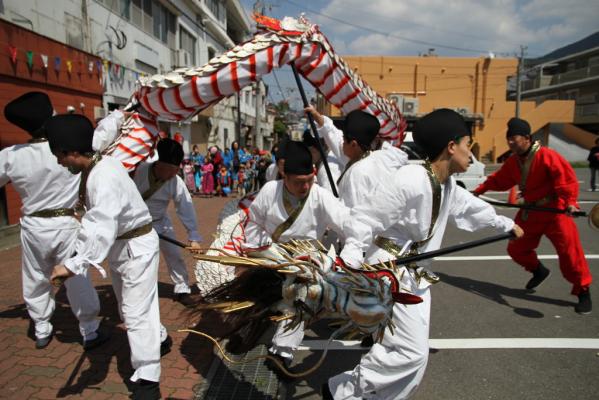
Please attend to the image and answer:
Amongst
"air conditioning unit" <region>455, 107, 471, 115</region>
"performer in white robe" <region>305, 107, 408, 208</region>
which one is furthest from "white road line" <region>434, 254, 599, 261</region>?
"air conditioning unit" <region>455, 107, 471, 115</region>

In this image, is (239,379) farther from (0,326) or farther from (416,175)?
(0,326)

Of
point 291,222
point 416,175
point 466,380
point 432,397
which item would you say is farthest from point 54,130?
point 466,380

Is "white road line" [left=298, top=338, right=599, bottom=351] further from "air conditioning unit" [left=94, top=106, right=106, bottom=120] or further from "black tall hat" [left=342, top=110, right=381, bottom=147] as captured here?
"air conditioning unit" [left=94, top=106, right=106, bottom=120]

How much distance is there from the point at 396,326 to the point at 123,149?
2584 millimetres

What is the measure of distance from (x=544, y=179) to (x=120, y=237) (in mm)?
4437

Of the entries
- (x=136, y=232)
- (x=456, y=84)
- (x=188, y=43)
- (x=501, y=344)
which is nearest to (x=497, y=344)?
(x=501, y=344)

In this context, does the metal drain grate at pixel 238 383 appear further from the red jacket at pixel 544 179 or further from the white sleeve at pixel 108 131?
the red jacket at pixel 544 179

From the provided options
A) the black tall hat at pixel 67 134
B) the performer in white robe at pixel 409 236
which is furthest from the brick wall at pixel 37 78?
the performer in white robe at pixel 409 236

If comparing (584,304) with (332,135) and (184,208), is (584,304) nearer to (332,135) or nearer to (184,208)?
(332,135)

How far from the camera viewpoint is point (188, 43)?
19.3 meters

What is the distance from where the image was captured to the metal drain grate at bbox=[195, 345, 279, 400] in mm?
2992

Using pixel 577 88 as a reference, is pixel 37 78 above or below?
below

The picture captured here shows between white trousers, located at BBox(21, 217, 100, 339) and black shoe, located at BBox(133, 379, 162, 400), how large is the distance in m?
1.15

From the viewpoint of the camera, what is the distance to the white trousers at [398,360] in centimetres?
236
